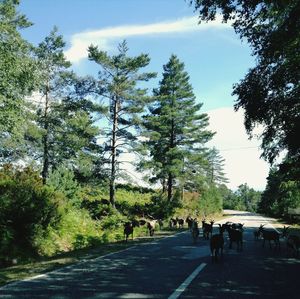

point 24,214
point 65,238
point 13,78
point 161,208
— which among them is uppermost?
point 13,78

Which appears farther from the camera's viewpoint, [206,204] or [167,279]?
[206,204]

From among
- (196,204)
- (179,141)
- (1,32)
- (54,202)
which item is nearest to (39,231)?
(54,202)

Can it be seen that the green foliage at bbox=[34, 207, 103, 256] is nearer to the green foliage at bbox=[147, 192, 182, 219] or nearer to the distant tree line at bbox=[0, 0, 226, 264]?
the distant tree line at bbox=[0, 0, 226, 264]

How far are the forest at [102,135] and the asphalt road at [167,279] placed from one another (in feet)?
14.8

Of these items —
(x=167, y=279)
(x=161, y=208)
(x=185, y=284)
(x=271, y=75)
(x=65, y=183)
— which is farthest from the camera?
(x=161, y=208)

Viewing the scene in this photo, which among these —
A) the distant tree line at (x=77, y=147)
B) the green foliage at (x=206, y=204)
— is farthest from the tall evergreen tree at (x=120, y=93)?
the green foliage at (x=206, y=204)

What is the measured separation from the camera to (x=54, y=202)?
19.1 meters

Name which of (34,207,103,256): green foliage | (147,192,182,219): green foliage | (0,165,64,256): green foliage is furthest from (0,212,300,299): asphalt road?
(147,192,182,219): green foliage

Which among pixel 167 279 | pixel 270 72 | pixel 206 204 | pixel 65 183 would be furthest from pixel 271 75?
pixel 206 204

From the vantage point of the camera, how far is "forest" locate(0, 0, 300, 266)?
1537 cm

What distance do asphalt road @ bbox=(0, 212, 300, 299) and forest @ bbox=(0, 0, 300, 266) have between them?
4.52 m

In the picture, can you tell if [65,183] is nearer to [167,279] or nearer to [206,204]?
[167,279]

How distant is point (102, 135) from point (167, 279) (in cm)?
2862

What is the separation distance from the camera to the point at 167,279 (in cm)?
1104
